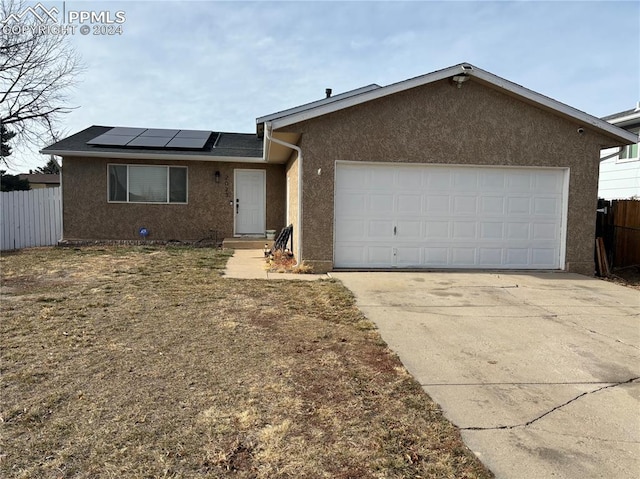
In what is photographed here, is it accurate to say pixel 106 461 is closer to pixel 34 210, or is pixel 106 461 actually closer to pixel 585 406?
pixel 585 406

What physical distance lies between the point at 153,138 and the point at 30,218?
4454 mm

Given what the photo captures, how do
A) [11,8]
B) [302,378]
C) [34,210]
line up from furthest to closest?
[11,8] < [34,210] < [302,378]

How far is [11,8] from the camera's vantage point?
683 inches

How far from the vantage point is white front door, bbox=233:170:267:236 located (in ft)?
48.5

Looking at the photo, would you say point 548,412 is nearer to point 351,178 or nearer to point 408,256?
point 408,256

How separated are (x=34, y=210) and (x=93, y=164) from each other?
219 cm

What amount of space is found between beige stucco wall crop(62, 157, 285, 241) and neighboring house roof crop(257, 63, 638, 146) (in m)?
6.09

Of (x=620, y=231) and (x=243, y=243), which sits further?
(x=243, y=243)

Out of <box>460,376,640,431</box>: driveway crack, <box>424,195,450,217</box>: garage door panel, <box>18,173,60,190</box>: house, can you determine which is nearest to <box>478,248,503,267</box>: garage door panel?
<box>424,195,450,217</box>: garage door panel

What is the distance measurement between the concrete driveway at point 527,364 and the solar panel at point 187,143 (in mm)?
8493

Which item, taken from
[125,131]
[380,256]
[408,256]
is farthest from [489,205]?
[125,131]

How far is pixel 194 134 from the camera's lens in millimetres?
16719

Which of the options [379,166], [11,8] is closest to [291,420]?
[379,166]

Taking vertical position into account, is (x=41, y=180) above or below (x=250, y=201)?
above
